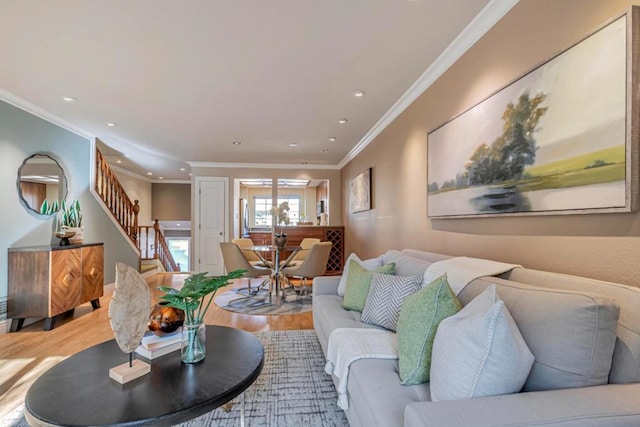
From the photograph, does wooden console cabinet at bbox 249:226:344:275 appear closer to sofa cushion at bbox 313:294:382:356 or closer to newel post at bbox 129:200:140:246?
newel post at bbox 129:200:140:246

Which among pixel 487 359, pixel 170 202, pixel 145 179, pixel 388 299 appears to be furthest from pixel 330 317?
pixel 170 202

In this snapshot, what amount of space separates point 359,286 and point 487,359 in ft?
4.83

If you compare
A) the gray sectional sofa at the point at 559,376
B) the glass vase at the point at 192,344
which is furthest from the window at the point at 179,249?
the gray sectional sofa at the point at 559,376

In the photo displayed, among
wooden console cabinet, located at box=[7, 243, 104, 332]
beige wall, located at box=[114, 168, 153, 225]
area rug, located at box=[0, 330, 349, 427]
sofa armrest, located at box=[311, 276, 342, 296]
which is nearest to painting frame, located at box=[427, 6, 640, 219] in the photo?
sofa armrest, located at box=[311, 276, 342, 296]

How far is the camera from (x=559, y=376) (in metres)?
1.01

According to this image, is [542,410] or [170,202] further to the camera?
→ [170,202]

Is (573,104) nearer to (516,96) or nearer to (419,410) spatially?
(516,96)

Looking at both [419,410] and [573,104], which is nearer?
[419,410]

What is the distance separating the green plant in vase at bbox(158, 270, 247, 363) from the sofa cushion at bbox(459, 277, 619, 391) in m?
1.26

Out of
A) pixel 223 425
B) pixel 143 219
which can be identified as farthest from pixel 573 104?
pixel 143 219

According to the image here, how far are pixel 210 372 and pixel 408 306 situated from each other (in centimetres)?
94

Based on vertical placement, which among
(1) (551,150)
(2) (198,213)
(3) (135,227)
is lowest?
(3) (135,227)

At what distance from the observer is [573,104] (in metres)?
1.41

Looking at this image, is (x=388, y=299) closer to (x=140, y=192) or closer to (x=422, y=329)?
(x=422, y=329)
